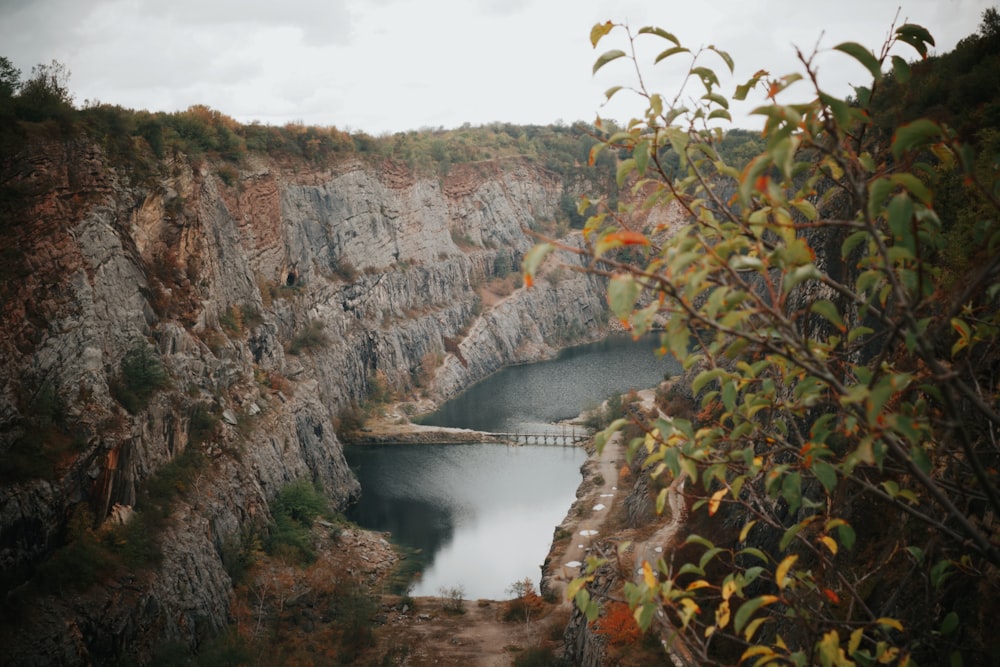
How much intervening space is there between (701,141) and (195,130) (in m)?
48.1

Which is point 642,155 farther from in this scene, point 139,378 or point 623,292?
point 139,378

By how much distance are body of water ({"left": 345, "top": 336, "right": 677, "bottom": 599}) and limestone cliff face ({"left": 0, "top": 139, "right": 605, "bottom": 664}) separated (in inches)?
162

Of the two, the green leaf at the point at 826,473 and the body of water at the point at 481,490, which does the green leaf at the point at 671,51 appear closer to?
the green leaf at the point at 826,473

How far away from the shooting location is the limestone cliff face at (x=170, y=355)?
73.8 feet

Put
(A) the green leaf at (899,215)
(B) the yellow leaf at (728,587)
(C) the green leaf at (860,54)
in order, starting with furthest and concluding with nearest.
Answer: (B) the yellow leaf at (728,587)
(C) the green leaf at (860,54)
(A) the green leaf at (899,215)

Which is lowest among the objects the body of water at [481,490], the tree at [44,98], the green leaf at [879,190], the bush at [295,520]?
the body of water at [481,490]

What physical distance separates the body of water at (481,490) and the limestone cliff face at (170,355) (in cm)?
411

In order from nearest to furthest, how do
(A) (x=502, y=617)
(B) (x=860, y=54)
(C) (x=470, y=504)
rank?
(B) (x=860, y=54)
(A) (x=502, y=617)
(C) (x=470, y=504)

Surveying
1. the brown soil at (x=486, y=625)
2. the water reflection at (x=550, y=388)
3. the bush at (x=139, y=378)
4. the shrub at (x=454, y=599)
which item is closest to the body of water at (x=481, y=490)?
the water reflection at (x=550, y=388)

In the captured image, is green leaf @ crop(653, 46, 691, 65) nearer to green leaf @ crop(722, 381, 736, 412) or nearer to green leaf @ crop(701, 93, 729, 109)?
green leaf @ crop(701, 93, 729, 109)

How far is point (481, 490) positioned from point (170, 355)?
21.6 m

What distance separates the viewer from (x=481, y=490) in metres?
46.6

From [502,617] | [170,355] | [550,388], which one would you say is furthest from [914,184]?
[550,388]

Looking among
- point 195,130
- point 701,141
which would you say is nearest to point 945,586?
point 701,141
